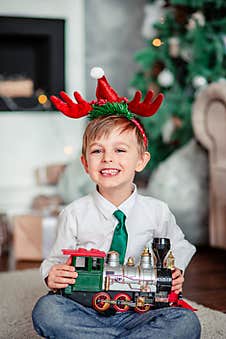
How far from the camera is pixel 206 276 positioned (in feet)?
9.15

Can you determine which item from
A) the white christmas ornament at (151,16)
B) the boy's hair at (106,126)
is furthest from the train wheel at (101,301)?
the white christmas ornament at (151,16)

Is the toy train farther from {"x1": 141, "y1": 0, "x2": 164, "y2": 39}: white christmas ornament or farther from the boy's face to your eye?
{"x1": 141, "y1": 0, "x2": 164, "y2": 39}: white christmas ornament

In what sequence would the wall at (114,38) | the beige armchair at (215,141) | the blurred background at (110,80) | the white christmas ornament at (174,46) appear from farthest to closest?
the wall at (114,38) < the white christmas ornament at (174,46) < the blurred background at (110,80) < the beige armchair at (215,141)

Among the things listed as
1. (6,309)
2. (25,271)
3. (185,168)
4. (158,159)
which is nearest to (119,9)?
(158,159)

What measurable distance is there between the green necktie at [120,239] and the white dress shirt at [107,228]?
0.6 inches

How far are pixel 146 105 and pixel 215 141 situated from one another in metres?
1.61

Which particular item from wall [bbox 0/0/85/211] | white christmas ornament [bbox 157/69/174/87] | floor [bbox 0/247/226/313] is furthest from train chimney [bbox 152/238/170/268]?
wall [bbox 0/0/85/211]

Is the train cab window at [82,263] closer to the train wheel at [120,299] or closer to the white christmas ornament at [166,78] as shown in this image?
the train wheel at [120,299]

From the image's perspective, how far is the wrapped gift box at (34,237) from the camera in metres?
3.19

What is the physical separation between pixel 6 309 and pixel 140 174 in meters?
1.95

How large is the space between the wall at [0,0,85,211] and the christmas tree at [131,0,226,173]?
14.3 inches

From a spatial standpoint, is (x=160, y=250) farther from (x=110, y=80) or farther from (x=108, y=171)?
(x=110, y=80)

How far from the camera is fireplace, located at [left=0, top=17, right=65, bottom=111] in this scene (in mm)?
3792

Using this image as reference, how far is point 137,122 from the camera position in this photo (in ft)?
5.50
